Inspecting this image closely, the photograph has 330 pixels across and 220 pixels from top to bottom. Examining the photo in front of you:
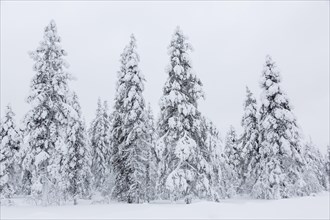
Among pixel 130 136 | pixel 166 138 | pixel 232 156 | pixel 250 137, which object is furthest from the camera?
pixel 232 156

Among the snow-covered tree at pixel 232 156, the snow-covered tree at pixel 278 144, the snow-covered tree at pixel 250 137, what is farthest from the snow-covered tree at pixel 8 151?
the snow-covered tree at pixel 232 156

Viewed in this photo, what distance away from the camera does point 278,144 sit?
26.9 meters

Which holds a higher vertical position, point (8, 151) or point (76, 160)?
point (8, 151)

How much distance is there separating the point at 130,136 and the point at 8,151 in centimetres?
1602

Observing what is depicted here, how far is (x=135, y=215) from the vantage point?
11.8 meters

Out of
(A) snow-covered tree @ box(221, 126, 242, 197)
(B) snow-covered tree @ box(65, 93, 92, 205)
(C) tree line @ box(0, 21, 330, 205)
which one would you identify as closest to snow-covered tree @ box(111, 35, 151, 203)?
(C) tree line @ box(0, 21, 330, 205)

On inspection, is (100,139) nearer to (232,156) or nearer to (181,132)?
(232,156)

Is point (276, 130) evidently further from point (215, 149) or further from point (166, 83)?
point (166, 83)

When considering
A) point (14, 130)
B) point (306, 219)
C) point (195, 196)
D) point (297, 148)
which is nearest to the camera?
point (306, 219)

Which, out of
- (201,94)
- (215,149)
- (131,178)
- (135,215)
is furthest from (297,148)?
(135,215)

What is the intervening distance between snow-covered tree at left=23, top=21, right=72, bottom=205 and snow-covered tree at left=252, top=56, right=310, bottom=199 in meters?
16.6

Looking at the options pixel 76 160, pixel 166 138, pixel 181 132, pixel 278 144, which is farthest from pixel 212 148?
pixel 76 160

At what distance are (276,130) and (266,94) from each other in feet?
10.6

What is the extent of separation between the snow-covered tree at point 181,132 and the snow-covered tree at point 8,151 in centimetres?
1931
